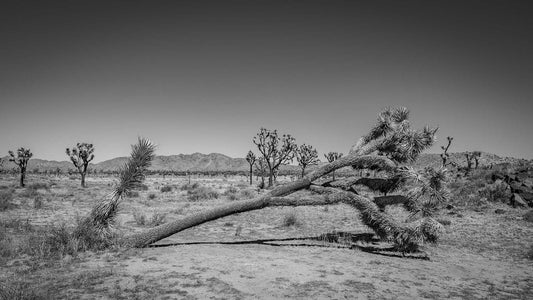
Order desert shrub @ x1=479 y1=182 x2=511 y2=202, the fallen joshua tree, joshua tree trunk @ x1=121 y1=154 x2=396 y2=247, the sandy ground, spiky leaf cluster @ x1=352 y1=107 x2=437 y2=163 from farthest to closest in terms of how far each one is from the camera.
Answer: desert shrub @ x1=479 y1=182 x2=511 y2=202 < spiky leaf cluster @ x1=352 y1=107 x2=437 y2=163 < joshua tree trunk @ x1=121 y1=154 x2=396 y2=247 < the fallen joshua tree < the sandy ground

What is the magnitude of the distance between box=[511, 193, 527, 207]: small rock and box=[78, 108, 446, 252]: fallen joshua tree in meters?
10.1

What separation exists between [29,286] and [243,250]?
4.21m

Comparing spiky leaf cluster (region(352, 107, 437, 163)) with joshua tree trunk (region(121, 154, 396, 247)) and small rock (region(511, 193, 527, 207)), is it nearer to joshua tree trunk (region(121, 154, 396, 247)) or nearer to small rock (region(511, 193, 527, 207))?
joshua tree trunk (region(121, 154, 396, 247))

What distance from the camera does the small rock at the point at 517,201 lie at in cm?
1514

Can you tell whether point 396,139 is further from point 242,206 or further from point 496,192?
point 496,192

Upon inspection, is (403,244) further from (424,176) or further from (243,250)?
(243,250)

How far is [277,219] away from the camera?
13.1 metres

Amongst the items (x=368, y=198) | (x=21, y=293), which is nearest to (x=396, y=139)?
(x=368, y=198)

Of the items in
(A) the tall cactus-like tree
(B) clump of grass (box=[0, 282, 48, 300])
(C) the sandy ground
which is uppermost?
(A) the tall cactus-like tree

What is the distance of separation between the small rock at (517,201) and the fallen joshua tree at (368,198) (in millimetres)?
10133

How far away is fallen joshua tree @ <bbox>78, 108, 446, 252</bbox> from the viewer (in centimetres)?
714

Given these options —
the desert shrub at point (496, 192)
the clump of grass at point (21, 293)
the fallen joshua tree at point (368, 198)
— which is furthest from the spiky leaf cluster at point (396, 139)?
the desert shrub at point (496, 192)

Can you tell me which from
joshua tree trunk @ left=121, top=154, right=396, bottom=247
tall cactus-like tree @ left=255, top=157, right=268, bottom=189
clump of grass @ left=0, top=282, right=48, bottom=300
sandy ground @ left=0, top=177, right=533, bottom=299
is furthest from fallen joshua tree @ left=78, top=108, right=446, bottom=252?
tall cactus-like tree @ left=255, top=157, right=268, bottom=189

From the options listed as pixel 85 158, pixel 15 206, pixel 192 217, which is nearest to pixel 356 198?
pixel 192 217
